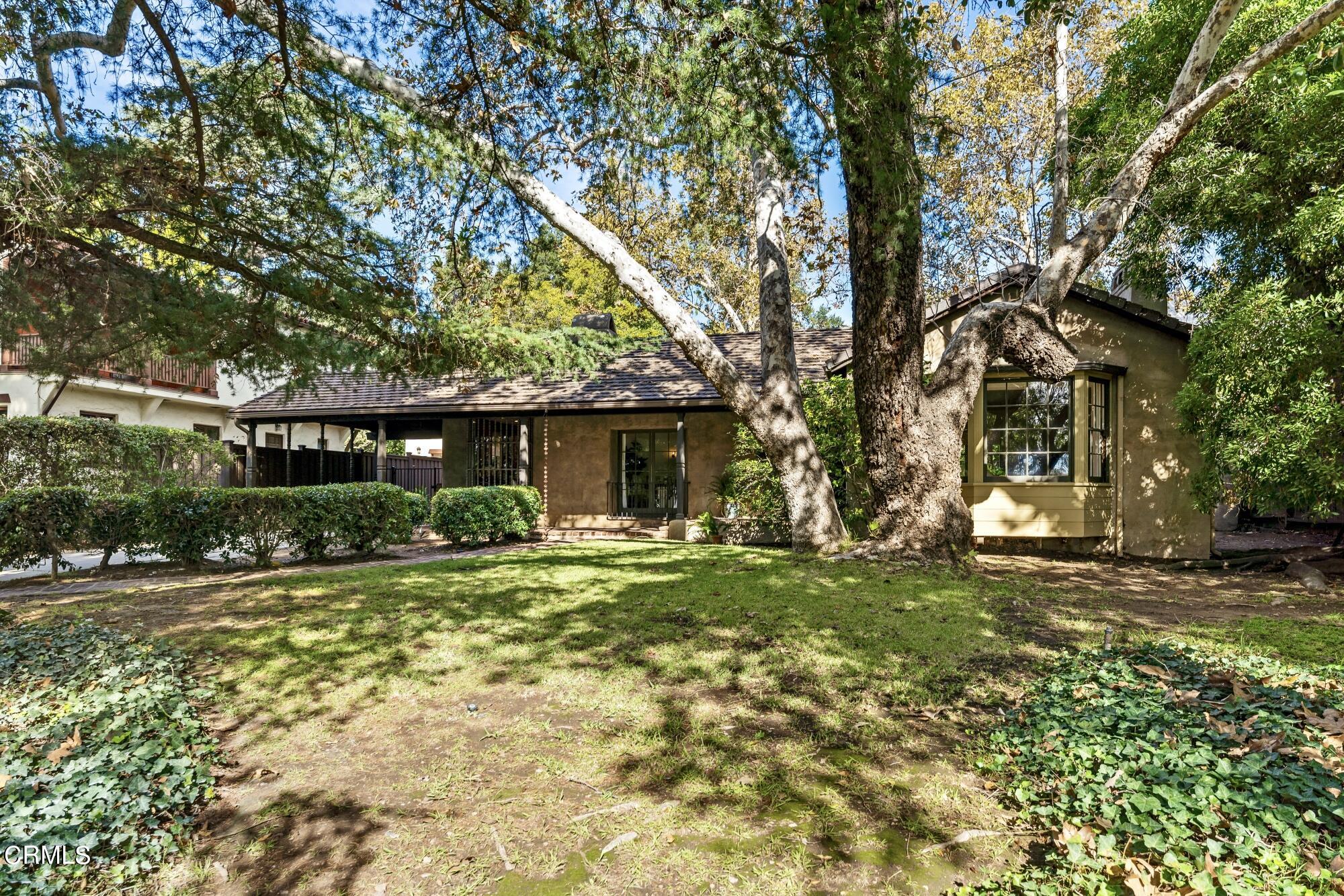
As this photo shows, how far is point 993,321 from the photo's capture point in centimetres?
864

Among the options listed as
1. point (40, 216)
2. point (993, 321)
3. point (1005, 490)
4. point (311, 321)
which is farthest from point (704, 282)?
point (40, 216)

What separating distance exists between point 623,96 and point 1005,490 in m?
8.93

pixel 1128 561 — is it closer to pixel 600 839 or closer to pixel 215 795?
pixel 600 839

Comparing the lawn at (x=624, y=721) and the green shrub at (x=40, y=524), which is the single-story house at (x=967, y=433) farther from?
the lawn at (x=624, y=721)

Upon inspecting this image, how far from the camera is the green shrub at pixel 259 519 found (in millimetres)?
9312

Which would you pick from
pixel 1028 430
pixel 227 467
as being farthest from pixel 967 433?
pixel 227 467

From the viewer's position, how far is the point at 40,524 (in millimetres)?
8422

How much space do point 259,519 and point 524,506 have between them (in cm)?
527

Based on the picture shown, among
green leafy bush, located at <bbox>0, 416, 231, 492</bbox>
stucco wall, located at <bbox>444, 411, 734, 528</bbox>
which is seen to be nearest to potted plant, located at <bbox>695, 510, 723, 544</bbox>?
stucco wall, located at <bbox>444, 411, 734, 528</bbox>

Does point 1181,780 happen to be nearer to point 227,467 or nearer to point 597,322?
point 597,322

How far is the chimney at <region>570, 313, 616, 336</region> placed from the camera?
658 inches

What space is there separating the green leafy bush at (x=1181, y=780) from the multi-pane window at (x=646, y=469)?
12013 mm

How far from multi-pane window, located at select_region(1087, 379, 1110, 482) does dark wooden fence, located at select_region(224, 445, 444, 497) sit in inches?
582

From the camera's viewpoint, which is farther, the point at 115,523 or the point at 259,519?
the point at 259,519
